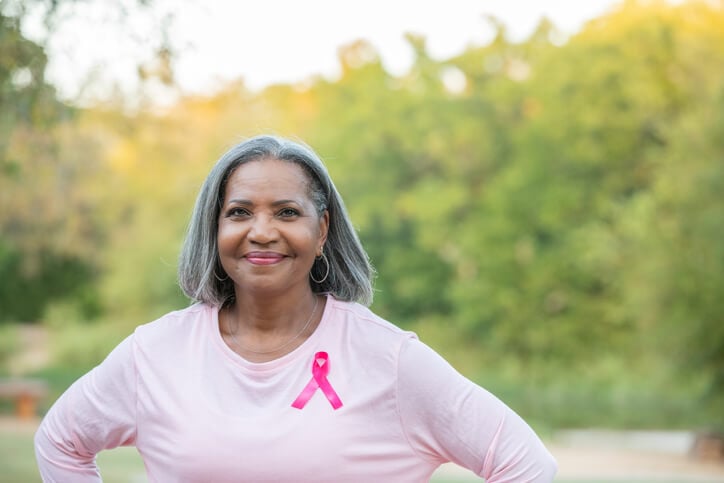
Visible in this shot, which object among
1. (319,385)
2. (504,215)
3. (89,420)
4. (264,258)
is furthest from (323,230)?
(504,215)

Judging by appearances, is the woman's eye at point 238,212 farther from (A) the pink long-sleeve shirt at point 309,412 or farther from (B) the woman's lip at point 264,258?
(A) the pink long-sleeve shirt at point 309,412

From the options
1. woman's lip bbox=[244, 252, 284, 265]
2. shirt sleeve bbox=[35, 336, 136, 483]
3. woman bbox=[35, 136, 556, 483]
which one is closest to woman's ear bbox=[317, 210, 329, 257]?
woman bbox=[35, 136, 556, 483]

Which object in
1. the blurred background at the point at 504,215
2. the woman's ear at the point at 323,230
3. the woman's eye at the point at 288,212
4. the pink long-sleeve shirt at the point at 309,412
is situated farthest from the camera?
the blurred background at the point at 504,215

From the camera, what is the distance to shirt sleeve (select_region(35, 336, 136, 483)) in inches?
115

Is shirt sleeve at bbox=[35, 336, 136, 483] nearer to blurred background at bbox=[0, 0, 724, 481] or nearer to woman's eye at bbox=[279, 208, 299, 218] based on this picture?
woman's eye at bbox=[279, 208, 299, 218]

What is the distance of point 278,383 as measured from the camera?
2807mm

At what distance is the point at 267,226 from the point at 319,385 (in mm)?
363

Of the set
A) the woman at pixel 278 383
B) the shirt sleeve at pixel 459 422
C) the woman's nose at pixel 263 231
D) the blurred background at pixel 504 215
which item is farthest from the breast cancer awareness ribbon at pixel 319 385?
the blurred background at pixel 504 215

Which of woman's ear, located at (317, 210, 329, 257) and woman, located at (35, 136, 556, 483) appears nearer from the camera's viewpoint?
woman, located at (35, 136, 556, 483)

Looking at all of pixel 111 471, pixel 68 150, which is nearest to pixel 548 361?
pixel 68 150

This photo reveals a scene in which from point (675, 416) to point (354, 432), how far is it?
2747 cm

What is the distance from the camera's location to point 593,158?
34.8m

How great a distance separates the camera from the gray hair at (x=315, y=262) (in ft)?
9.54

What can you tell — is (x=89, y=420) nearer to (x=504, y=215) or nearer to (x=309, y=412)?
(x=309, y=412)
